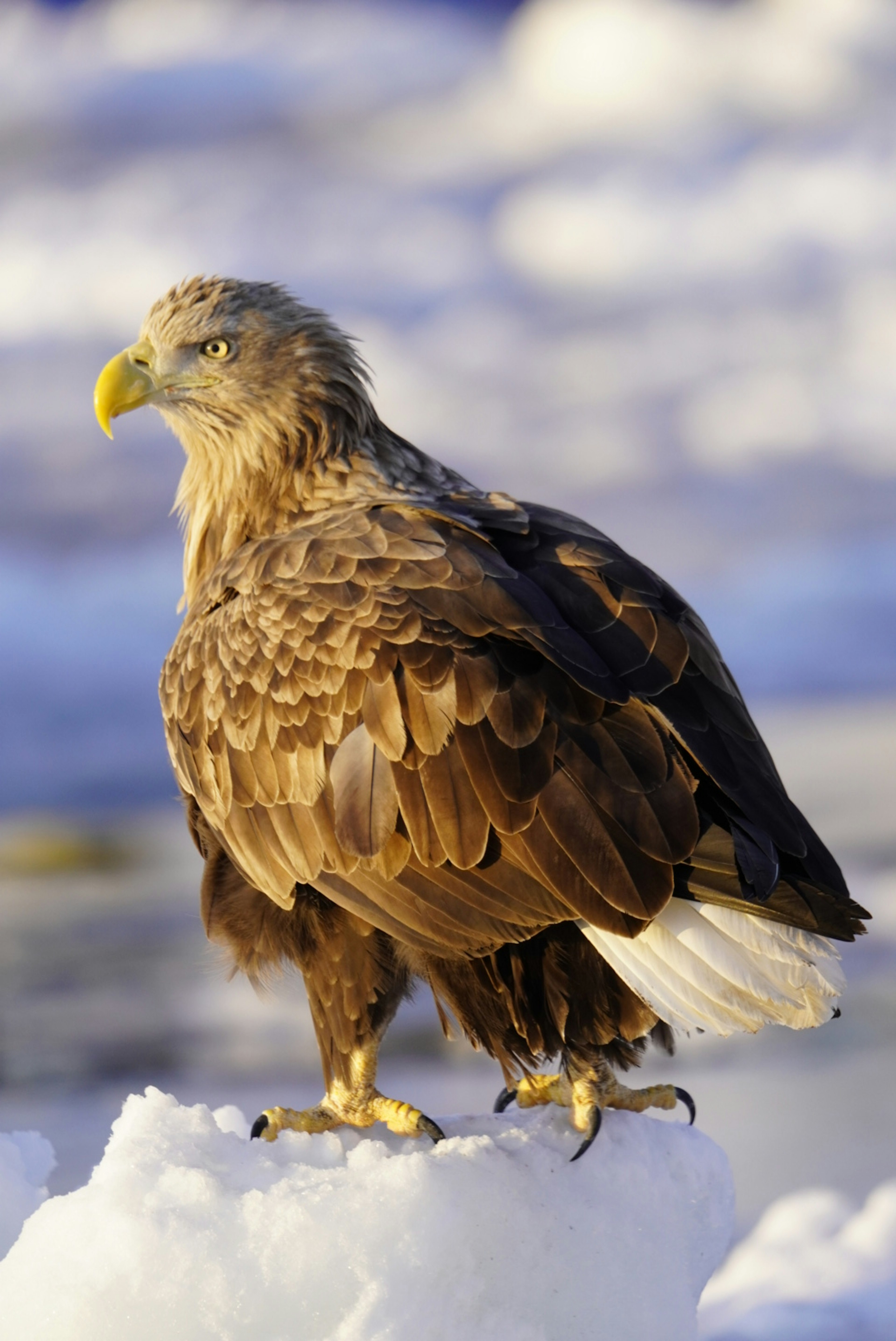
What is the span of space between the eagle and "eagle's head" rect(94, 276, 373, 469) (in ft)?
1.25

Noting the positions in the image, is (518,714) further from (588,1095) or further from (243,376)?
(243,376)

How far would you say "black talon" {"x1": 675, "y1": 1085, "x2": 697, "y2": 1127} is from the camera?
4098 mm

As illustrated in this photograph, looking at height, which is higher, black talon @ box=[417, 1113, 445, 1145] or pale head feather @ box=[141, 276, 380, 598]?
pale head feather @ box=[141, 276, 380, 598]

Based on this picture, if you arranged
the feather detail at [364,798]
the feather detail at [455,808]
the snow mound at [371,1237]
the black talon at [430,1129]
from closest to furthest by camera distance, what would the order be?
1. the snow mound at [371,1237]
2. the feather detail at [455,808]
3. the feather detail at [364,798]
4. the black talon at [430,1129]

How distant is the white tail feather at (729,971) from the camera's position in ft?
10.1

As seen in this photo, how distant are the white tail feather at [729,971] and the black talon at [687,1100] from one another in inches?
42.4

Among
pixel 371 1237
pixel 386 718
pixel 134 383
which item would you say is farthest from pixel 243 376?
pixel 371 1237

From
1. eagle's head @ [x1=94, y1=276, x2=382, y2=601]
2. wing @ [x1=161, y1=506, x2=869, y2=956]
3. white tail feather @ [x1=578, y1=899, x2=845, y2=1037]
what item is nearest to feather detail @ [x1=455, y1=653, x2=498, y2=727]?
wing @ [x1=161, y1=506, x2=869, y2=956]

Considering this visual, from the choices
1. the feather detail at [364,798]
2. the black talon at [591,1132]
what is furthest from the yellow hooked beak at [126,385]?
the black talon at [591,1132]

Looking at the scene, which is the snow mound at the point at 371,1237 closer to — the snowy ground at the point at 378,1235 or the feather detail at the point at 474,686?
the snowy ground at the point at 378,1235

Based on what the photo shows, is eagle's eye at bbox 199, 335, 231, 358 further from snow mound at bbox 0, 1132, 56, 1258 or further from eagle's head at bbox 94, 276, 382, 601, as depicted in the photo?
snow mound at bbox 0, 1132, 56, 1258

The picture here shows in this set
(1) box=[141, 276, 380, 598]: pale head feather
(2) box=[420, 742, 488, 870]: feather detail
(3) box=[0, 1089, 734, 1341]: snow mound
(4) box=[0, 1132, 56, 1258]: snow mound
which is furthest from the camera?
(1) box=[141, 276, 380, 598]: pale head feather

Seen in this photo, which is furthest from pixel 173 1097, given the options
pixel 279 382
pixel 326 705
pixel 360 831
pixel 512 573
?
pixel 279 382

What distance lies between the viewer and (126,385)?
4.75m
